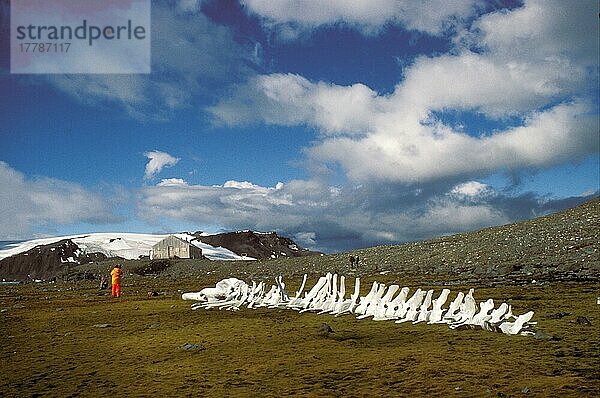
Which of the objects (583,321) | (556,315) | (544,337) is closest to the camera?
(544,337)

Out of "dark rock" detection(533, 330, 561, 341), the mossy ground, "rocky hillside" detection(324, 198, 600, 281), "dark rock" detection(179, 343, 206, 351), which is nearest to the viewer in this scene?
the mossy ground

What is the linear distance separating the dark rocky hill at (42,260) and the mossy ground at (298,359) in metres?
147

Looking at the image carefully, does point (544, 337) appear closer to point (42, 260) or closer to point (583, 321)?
point (583, 321)

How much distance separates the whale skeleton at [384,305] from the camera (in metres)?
8.67

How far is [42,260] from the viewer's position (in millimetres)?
159375

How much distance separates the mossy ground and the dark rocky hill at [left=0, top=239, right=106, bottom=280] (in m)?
147

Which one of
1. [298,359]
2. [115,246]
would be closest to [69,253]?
[115,246]

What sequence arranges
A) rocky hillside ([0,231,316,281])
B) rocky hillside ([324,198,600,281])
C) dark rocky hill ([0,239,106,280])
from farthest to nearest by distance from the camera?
dark rocky hill ([0,239,106,280]) → rocky hillside ([0,231,316,281]) → rocky hillside ([324,198,600,281])

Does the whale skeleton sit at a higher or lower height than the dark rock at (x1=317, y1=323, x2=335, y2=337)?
higher

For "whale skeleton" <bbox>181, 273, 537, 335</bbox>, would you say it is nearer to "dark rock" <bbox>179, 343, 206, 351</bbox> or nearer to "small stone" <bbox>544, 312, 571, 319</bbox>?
"small stone" <bbox>544, 312, 571, 319</bbox>

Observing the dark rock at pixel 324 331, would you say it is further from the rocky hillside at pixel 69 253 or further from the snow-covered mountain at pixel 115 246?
the rocky hillside at pixel 69 253

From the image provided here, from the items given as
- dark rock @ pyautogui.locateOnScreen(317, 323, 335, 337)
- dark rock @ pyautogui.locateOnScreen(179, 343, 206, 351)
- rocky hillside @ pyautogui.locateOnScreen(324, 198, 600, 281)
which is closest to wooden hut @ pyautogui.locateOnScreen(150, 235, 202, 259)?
rocky hillside @ pyautogui.locateOnScreen(324, 198, 600, 281)

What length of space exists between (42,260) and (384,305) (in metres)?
169

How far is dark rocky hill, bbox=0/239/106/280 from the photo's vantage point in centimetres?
15138
